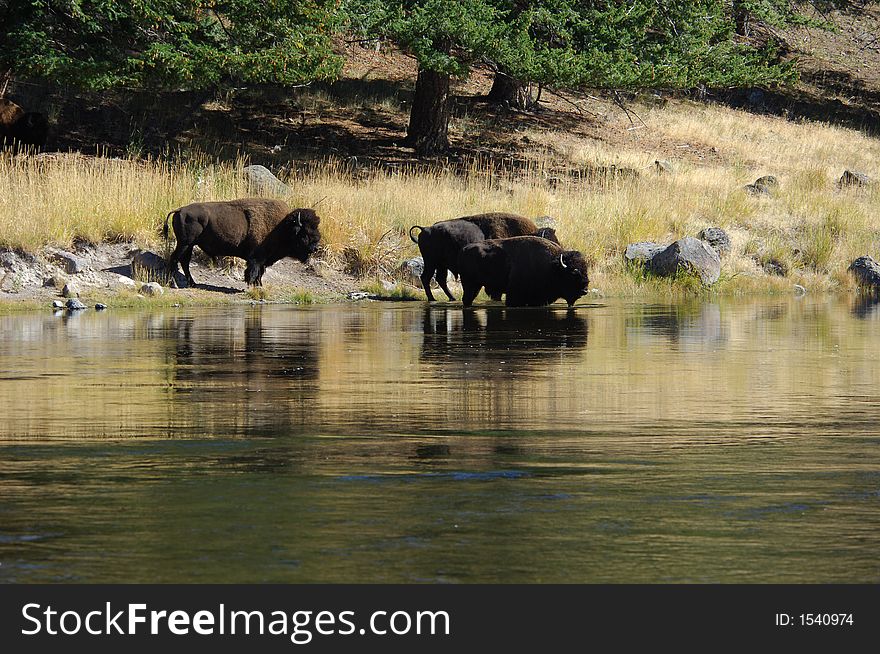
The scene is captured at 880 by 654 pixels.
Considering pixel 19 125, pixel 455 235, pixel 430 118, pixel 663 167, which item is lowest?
pixel 455 235

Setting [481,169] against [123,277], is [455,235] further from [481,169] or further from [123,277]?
[481,169]

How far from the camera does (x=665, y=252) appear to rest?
27609mm

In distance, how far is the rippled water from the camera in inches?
211

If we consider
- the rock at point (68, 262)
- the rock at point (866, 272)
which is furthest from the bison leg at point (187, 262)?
the rock at point (866, 272)

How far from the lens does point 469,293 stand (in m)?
22.1

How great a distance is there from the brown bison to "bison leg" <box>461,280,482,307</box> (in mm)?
15744

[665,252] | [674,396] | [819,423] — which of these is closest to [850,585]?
[819,423]

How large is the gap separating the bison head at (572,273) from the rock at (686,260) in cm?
571

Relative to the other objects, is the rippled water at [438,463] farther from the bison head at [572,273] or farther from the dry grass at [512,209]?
the dry grass at [512,209]

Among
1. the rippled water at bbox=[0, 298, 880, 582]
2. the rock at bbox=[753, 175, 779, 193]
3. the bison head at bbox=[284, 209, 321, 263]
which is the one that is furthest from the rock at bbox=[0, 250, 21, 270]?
the rock at bbox=[753, 175, 779, 193]

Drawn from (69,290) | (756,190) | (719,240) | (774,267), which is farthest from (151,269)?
(756,190)

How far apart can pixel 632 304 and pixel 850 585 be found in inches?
750

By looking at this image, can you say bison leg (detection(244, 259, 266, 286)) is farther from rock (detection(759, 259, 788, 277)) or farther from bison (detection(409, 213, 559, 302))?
rock (detection(759, 259, 788, 277))

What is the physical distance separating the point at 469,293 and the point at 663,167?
20207 millimetres
